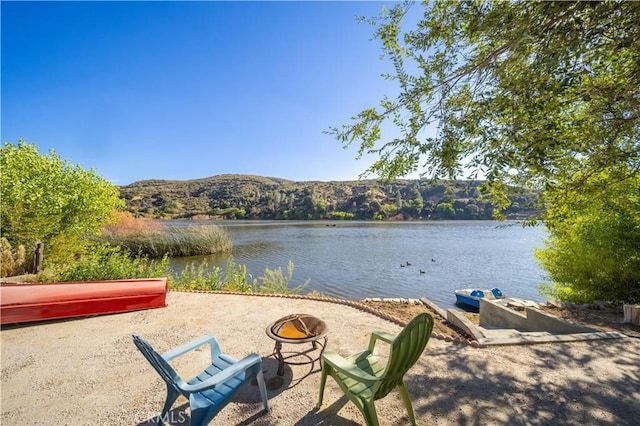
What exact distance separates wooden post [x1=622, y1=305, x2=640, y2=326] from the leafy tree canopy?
266 cm

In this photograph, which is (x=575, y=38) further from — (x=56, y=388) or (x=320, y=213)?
(x=320, y=213)

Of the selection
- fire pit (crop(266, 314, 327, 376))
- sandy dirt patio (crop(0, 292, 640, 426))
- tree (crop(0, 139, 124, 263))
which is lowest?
sandy dirt patio (crop(0, 292, 640, 426))

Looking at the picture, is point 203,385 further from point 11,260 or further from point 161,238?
point 161,238

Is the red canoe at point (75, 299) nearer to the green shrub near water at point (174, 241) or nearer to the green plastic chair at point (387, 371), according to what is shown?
the green plastic chair at point (387, 371)

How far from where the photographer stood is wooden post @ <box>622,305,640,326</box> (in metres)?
4.59

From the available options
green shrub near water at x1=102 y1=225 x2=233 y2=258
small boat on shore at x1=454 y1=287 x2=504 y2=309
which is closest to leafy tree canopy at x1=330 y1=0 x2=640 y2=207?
small boat on shore at x1=454 y1=287 x2=504 y2=309

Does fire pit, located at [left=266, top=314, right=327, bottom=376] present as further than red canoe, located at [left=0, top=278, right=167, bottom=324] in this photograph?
No

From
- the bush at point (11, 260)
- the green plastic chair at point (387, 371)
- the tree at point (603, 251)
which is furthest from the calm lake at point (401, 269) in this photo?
the green plastic chair at point (387, 371)

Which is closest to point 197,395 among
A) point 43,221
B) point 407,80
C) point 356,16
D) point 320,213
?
point 407,80

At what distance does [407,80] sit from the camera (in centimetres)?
327

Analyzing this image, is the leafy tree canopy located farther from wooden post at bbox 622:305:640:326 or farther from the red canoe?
the red canoe

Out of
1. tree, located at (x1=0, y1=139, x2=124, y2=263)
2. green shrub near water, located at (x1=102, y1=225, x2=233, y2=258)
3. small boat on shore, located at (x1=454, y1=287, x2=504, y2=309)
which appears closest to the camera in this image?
tree, located at (x1=0, y1=139, x2=124, y2=263)

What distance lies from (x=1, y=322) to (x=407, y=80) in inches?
266

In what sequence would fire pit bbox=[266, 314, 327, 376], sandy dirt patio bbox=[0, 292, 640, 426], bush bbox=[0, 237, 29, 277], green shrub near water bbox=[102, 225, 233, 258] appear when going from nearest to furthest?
1. sandy dirt patio bbox=[0, 292, 640, 426]
2. fire pit bbox=[266, 314, 327, 376]
3. bush bbox=[0, 237, 29, 277]
4. green shrub near water bbox=[102, 225, 233, 258]
